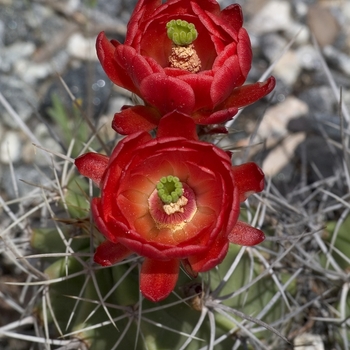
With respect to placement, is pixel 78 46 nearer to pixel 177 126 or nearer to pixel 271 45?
pixel 271 45

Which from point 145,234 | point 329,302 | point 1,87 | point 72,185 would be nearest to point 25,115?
point 1,87

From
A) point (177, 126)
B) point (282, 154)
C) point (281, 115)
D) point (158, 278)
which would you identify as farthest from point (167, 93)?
point (281, 115)

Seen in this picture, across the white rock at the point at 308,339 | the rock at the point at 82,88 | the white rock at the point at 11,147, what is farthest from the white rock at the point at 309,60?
the white rock at the point at 308,339

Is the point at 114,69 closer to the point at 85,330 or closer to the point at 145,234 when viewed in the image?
the point at 145,234

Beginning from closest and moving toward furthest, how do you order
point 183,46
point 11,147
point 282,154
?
1. point 183,46
2. point 282,154
3. point 11,147

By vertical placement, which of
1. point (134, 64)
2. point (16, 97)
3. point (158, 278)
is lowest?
point (16, 97)

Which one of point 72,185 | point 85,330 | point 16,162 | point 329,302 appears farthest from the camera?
point 16,162

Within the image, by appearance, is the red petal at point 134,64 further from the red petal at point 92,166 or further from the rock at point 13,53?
the rock at point 13,53
